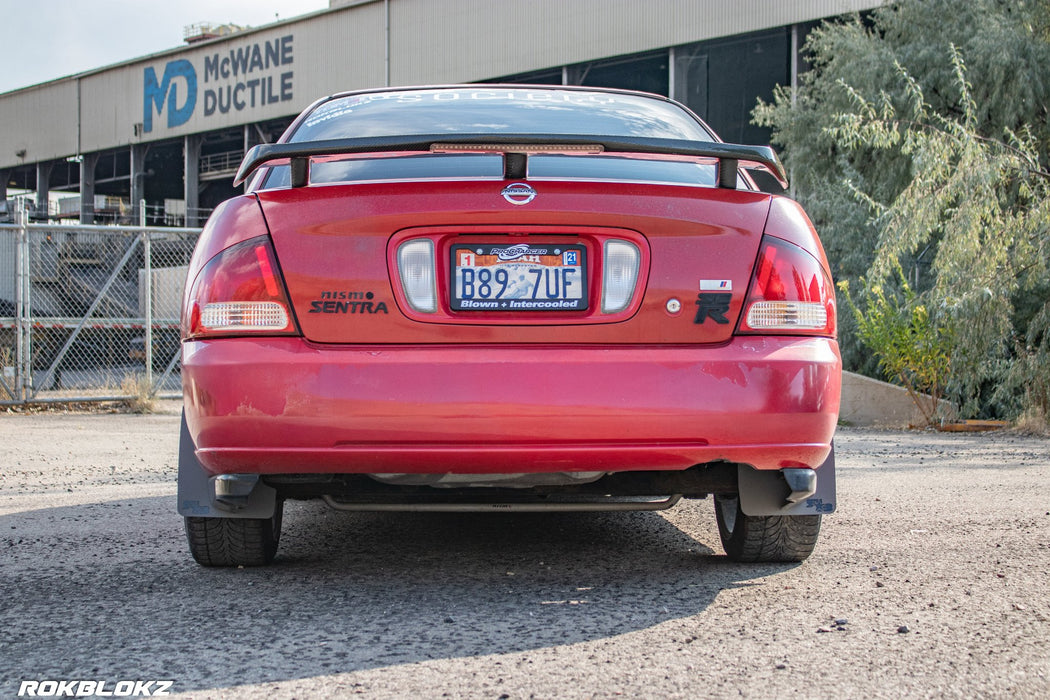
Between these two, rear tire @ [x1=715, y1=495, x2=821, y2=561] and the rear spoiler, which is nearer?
the rear spoiler

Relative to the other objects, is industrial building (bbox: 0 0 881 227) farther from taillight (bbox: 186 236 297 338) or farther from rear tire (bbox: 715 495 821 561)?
taillight (bbox: 186 236 297 338)

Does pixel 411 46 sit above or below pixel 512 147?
above

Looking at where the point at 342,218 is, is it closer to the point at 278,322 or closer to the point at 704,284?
the point at 278,322

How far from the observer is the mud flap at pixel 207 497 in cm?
321

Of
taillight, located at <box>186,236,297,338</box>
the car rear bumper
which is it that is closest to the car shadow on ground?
the car rear bumper

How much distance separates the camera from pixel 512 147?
307cm

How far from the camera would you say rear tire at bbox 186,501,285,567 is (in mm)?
3465

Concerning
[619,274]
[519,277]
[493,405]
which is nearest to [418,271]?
[519,277]

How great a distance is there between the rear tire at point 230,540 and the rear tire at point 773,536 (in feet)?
5.07

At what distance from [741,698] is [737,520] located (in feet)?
4.55

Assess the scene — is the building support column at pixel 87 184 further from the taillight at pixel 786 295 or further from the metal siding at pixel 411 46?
the taillight at pixel 786 295

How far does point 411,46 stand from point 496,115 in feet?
107

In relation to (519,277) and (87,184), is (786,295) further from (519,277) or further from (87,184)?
(87,184)

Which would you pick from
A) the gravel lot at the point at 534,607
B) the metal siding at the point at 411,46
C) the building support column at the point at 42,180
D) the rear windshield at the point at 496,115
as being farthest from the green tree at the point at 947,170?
the building support column at the point at 42,180
